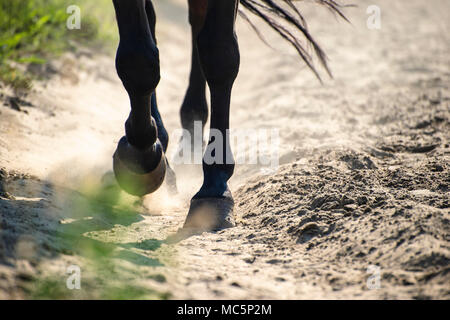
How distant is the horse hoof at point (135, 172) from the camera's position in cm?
223

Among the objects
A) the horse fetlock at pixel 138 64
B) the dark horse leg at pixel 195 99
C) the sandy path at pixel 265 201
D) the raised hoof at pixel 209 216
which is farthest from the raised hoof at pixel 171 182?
the horse fetlock at pixel 138 64

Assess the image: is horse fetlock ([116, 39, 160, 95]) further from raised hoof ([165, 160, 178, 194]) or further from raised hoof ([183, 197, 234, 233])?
raised hoof ([165, 160, 178, 194])

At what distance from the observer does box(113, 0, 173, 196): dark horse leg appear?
2.04 m

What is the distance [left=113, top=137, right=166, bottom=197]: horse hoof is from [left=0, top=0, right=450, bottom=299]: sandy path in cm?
15

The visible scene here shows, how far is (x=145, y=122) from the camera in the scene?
7.11 ft

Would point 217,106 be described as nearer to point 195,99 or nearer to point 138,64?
point 138,64

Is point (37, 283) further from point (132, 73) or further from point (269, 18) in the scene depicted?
point (269, 18)

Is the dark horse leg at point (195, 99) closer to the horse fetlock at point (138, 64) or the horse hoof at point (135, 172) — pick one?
the horse hoof at point (135, 172)

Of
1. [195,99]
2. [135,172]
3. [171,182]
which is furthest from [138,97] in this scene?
[195,99]

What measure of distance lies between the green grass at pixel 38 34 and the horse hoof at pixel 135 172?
1.63m

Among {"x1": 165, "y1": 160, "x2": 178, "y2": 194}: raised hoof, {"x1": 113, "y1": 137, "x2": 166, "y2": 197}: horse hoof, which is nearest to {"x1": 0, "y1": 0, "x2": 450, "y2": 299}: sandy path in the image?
{"x1": 165, "y1": 160, "x2": 178, "y2": 194}: raised hoof

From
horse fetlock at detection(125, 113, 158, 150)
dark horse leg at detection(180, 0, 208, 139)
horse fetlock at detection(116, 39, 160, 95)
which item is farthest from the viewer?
dark horse leg at detection(180, 0, 208, 139)

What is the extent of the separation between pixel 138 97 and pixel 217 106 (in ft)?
1.25

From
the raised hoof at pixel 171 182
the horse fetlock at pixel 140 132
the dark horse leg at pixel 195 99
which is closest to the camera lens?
the horse fetlock at pixel 140 132
